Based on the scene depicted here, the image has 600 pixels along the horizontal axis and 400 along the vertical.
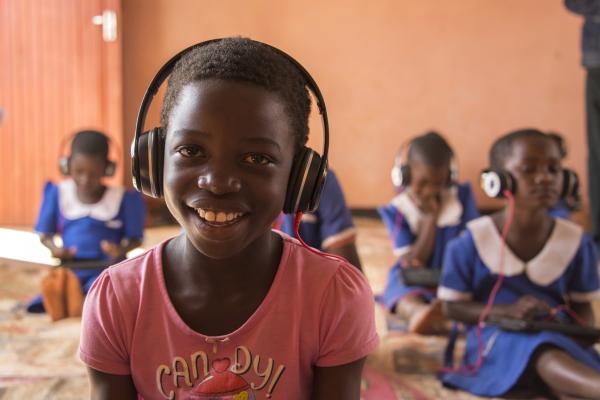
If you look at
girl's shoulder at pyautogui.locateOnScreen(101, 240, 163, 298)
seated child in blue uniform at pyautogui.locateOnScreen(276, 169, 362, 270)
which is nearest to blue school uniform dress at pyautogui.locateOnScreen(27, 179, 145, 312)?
seated child in blue uniform at pyautogui.locateOnScreen(276, 169, 362, 270)

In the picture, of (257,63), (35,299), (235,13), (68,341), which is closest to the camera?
(257,63)

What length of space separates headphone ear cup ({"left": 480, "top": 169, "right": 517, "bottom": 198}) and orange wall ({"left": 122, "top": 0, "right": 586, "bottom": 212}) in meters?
3.22

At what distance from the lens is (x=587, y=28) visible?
4.01 metres

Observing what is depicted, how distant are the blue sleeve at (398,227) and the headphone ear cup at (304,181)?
197 cm

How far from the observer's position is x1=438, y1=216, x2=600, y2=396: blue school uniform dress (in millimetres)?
1943

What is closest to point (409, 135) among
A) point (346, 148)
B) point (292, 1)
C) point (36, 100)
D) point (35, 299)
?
point (346, 148)

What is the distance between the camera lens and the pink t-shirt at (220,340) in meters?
1.01

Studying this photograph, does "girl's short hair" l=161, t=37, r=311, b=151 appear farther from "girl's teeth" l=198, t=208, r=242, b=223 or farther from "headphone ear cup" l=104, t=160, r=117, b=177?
"headphone ear cup" l=104, t=160, r=117, b=177

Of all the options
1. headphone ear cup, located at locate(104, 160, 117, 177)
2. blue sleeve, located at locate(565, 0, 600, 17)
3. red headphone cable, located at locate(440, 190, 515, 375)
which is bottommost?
red headphone cable, located at locate(440, 190, 515, 375)

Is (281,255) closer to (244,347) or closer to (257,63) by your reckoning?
(244,347)

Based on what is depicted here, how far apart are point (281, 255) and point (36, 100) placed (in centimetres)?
425

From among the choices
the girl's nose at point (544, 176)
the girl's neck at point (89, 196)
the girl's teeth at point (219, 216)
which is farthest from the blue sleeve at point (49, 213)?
the girl's teeth at point (219, 216)

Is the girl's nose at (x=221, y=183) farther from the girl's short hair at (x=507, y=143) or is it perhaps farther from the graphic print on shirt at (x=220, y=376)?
the girl's short hair at (x=507, y=143)

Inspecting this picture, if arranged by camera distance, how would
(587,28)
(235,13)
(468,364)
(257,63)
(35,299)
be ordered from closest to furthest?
(257,63)
(468,364)
(35,299)
(587,28)
(235,13)
